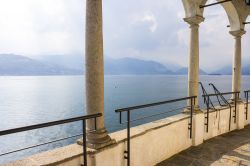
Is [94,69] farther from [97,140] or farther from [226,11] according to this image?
[226,11]

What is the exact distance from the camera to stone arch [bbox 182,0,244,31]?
5266 millimetres

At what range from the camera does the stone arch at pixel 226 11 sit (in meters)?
5.27

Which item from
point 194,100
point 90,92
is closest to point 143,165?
point 90,92

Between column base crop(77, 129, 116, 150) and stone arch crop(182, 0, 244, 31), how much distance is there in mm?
3610

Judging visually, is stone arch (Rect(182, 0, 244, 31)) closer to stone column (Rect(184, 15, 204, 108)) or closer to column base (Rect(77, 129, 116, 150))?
stone column (Rect(184, 15, 204, 108))

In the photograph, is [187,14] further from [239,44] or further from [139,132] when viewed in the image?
[139,132]

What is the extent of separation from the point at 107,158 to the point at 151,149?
112 centimetres

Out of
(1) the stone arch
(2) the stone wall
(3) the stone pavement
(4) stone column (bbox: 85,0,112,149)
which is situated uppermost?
(1) the stone arch

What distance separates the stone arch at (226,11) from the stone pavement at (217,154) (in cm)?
305

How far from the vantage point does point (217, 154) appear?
4.57 m

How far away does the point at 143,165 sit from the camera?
152 inches

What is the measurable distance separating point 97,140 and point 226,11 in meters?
5.89

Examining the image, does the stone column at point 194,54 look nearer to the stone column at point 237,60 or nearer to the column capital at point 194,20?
the column capital at point 194,20

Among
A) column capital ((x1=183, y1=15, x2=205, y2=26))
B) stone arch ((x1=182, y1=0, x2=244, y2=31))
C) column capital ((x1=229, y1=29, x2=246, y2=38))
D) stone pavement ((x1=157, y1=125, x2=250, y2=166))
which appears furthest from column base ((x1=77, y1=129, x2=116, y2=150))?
column capital ((x1=229, y1=29, x2=246, y2=38))
